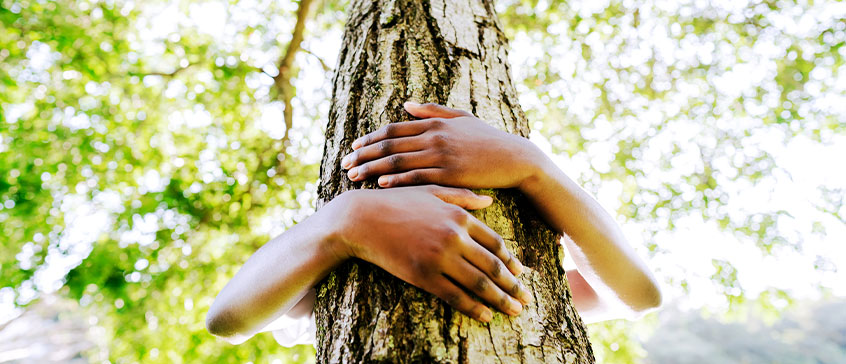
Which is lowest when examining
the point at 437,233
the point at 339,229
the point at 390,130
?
the point at 339,229

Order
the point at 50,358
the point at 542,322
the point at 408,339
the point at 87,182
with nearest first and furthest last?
the point at 408,339 < the point at 542,322 < the point at 87,182 < the point at 50,358

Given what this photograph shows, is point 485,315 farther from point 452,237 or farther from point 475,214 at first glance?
point 475,214

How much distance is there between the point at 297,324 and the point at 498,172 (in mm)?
1089

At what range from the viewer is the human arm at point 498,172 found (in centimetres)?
123

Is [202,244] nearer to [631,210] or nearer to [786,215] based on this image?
[631,210]

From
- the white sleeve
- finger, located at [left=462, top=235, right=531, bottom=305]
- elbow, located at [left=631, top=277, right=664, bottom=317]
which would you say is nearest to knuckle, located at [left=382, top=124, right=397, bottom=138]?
finger, located at [left=462, top=235, right=531, bottom=305]

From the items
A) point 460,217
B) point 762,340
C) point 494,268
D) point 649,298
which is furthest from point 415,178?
point 762,340

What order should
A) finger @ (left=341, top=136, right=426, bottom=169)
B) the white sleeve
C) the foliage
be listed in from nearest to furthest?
finger @ (left=341, top=136, right=426, bottom=169) → the white sleeve → the foliage

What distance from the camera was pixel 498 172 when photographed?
4.07 feet

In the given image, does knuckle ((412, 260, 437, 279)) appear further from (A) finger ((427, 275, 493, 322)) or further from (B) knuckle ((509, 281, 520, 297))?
(B) knuckle ((509, 281, 520, 297))

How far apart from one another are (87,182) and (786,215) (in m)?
8.93

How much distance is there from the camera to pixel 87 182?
503 centimetres

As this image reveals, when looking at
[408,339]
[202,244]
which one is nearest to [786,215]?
[408,339]

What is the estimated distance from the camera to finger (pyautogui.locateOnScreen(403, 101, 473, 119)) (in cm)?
136
